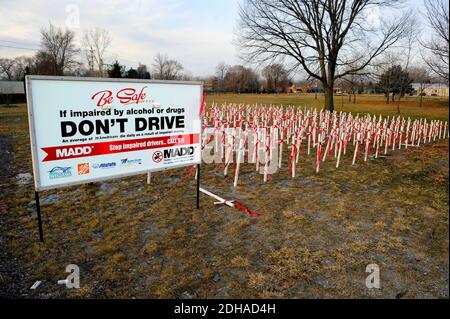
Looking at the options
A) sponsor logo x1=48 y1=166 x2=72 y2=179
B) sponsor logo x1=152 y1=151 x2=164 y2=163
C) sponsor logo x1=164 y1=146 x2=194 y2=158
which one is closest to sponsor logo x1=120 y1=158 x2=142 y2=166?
sponsor logo x1=152 y1=151 x2=164 y2=163

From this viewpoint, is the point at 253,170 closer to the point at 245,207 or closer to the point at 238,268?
the point at 245,207

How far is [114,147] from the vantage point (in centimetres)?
531

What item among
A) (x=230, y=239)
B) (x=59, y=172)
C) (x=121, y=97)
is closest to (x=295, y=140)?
(x=230, y=239)

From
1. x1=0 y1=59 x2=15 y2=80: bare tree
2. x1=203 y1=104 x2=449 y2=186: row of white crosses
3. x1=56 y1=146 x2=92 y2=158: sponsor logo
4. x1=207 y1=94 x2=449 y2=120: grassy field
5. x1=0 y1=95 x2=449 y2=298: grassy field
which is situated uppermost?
x1=0 y1=59 x2=15 y2=80: bare tree

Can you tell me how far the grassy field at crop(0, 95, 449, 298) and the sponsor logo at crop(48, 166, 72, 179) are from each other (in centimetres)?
99

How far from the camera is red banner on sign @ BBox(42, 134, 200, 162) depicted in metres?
4.74

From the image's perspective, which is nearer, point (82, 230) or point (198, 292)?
point (198, 292)

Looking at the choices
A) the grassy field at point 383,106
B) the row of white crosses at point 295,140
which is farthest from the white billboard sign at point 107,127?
the grassy field at point 383,106

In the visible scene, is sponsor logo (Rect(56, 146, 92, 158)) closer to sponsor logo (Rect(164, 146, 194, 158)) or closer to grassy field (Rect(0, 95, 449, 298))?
grassy field (Rect(0, 95, 449, 298))

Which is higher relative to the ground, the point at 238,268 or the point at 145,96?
the point at 145,96

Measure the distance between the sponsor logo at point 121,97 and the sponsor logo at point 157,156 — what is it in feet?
3.20

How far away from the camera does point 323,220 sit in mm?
5605

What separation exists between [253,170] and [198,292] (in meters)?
5.63

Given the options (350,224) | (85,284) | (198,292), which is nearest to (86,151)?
(85,284)
